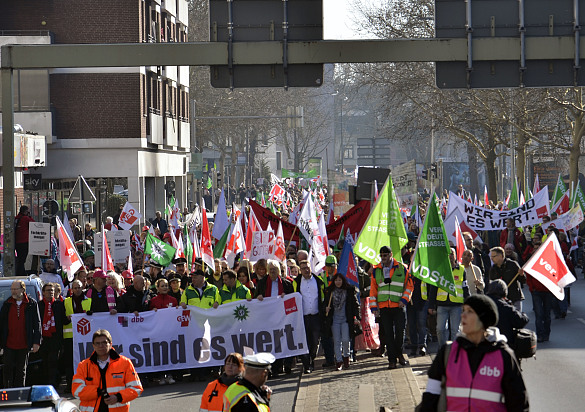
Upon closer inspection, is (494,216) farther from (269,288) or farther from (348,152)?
(348,152)

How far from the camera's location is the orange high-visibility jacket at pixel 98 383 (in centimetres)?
879

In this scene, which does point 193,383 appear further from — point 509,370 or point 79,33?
point 79,33

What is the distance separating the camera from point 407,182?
3275cm

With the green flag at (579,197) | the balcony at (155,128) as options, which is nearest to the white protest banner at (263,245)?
the green flag at (579,197)

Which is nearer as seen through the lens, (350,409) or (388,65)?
(350,409)

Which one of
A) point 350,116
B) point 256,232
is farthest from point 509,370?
point 350,116

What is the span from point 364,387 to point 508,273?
372 centimetres

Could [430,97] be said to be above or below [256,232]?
above

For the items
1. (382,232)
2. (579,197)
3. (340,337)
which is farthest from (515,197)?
(340,337)

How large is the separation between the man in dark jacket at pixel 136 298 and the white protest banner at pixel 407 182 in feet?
55.9

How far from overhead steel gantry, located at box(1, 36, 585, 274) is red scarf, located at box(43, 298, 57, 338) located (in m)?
4.29

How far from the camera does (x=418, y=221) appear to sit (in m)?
28.4

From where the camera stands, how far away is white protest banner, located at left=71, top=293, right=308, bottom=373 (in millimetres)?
14469

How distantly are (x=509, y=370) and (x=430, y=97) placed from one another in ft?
153
